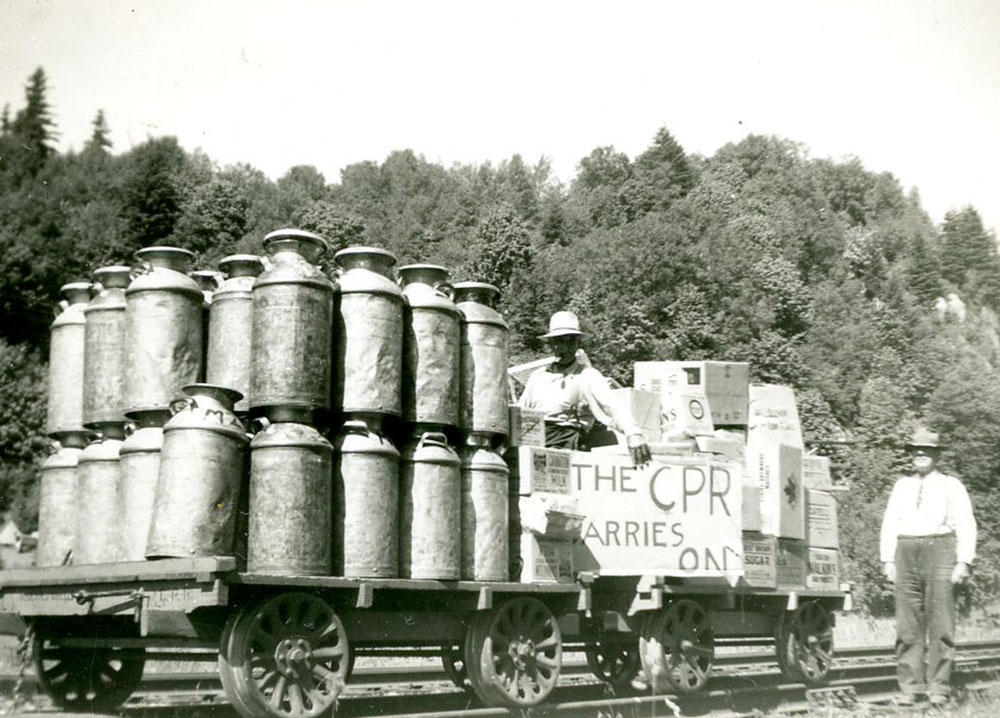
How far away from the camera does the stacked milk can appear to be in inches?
278

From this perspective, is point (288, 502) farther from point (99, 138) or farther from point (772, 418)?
point (99, 138)

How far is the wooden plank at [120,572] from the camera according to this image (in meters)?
6.44

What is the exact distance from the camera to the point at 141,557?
Result: 7320mm

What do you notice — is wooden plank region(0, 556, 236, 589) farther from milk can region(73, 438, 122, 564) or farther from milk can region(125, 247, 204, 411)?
milk can region(125, 247, 204, 411)

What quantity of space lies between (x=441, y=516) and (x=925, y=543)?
4.41 meters

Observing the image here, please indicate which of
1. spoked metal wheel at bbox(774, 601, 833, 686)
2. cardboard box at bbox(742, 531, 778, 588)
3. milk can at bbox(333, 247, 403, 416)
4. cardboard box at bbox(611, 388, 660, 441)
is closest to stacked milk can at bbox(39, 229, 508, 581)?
milk can at bbox(333, 247, 403, 416)

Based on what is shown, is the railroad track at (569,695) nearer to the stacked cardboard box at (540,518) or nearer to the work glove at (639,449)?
the stacked cardboard box at (540,518)

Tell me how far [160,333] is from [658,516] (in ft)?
14.2

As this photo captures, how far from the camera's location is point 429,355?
798 cm

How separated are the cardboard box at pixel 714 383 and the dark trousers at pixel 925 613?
2.15 metres

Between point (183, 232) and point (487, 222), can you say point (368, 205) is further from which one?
point (183, 232)

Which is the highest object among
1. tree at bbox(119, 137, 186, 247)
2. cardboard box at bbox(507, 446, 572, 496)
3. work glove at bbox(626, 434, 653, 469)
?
tree at bbox(119, 137, 186, 247)

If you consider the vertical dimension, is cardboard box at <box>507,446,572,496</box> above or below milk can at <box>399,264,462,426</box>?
below

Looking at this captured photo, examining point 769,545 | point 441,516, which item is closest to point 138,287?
point 441,516
